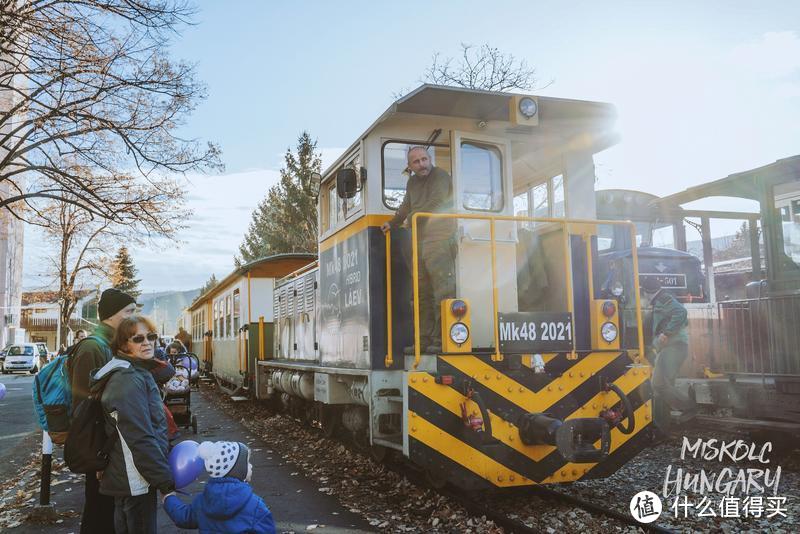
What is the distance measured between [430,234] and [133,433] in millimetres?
3091

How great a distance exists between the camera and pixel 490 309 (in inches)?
245

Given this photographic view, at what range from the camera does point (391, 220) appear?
5.95m

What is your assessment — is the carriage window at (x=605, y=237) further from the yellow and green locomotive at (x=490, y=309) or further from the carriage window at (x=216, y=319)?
the carriage window at (x=216, y=319)

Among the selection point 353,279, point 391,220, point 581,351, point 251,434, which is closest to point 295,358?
point 251,434

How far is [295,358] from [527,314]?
5.46m

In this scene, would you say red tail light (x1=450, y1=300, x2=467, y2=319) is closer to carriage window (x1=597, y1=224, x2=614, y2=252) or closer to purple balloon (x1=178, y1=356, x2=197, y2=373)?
purple balloon (x1=178, y1=356, x2=197, y2=373)

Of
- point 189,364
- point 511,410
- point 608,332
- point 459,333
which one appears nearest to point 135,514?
point 459,333

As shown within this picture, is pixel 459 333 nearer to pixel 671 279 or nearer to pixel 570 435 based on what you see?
pixel 570 435

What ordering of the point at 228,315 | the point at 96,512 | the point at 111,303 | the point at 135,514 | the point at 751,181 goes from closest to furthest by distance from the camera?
the point at 135,514, the point at 96,512, the point at 111,303, the point at 751,181, the point at 228,315

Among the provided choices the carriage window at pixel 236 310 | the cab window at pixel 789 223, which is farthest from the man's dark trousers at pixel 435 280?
the carriage window at pixel 236 310

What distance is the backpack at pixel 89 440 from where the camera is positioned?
329cm

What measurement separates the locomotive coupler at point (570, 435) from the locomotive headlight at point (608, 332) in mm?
816

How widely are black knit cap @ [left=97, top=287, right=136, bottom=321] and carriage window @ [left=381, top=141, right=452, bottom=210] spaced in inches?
110

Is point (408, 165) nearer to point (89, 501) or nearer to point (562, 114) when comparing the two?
point (562, 114)
